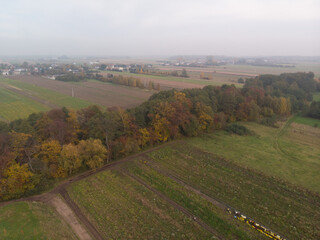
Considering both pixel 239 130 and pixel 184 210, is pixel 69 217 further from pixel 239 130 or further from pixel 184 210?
pixel 239 130

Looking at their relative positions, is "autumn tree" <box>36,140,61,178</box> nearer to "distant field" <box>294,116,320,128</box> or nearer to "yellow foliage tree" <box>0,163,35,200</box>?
"yellow foliage tree" <box>0,163,35,200</box>

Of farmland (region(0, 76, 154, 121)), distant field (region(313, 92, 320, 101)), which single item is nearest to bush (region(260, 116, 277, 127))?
distant field (region(313, 92, 320, 101))

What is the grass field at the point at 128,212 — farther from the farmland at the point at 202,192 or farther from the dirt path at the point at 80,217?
the dirt path at the point at 80,217

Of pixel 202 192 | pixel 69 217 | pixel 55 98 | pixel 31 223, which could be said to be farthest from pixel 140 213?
pixel 55 98

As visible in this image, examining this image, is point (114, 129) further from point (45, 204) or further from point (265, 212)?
Answer: point (265, 212)

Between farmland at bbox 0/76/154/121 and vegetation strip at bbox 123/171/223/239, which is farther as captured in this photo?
farmland at bbox 0/76/154/121

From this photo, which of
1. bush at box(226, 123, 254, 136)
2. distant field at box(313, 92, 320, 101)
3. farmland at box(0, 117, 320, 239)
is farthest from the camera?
distant field at box(313, 92, 320, 101)
